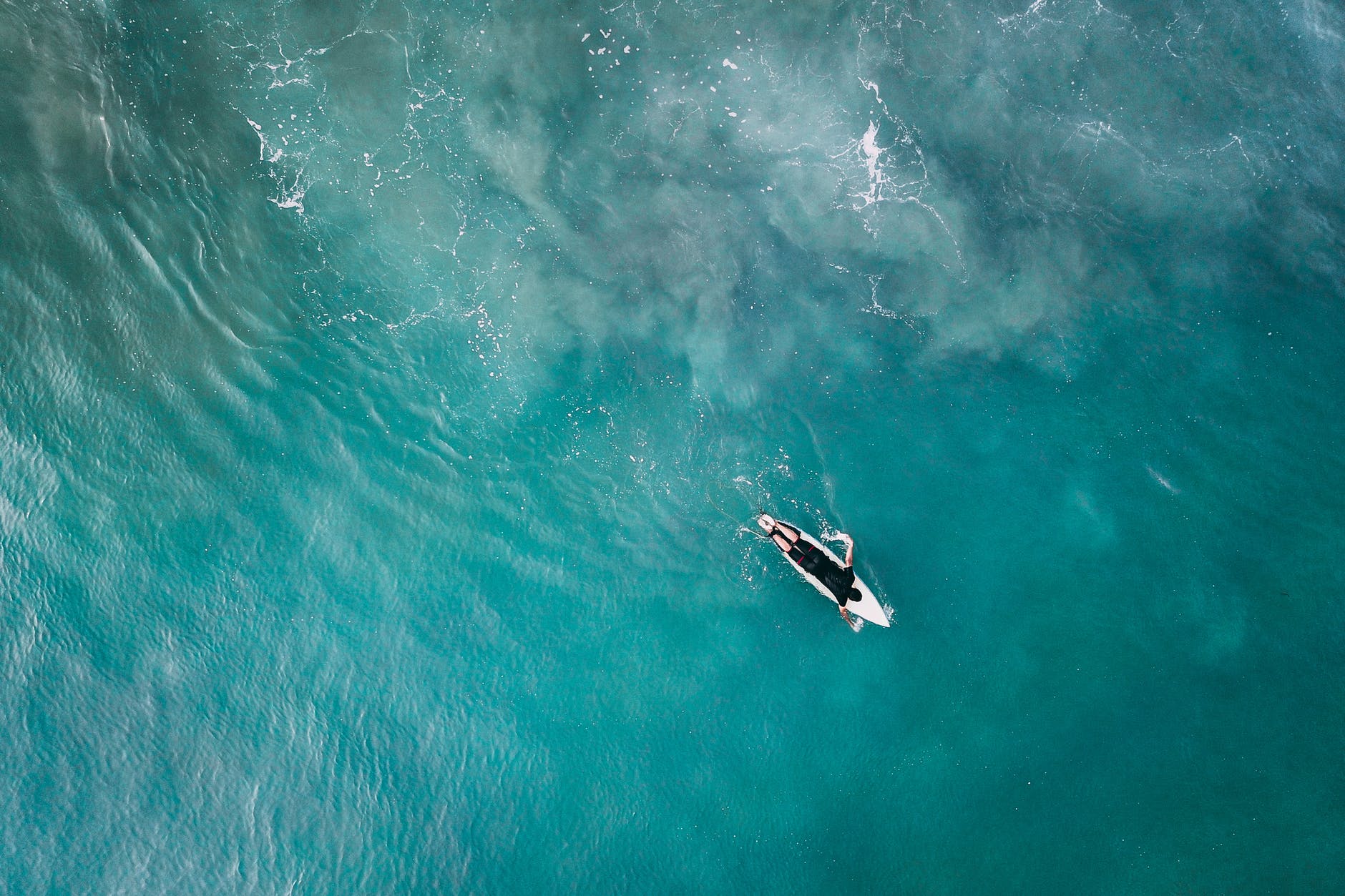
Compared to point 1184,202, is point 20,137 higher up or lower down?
lower down

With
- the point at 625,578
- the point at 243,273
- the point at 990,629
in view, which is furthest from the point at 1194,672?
the point at 243,273

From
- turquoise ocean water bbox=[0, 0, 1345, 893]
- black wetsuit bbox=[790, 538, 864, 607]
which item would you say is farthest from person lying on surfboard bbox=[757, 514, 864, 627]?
turquoise ocean water bbox=[0, 0, 1345, 893]

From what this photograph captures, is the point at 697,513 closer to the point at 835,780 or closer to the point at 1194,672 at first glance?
the point at 835,780

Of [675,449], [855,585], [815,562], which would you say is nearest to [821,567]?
[815,562]

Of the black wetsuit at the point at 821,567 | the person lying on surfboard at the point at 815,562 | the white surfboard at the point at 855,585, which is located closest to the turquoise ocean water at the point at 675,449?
the white surfboard at the point at 855,585

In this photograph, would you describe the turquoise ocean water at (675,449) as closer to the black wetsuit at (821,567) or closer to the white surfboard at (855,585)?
the white surfboard at (855,585)

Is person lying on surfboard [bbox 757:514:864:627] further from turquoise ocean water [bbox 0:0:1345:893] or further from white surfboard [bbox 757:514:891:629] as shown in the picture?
turquoise ocean water [bbox 0:0:1345:893]
